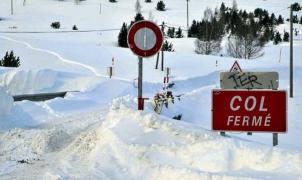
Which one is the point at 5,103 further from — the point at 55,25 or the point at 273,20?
the point at 273,20

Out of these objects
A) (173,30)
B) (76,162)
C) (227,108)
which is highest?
(173,30)

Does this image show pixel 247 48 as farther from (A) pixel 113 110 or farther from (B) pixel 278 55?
(A) pixel 113 110

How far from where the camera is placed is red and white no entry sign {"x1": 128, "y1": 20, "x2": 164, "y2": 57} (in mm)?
9289

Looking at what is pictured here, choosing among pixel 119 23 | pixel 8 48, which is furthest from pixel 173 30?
pixel 8 48

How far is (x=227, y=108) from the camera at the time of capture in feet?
25.5

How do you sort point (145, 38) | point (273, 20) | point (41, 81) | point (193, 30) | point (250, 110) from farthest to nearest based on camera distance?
point (273, 20)
point (193, 30)
point (41, 81)
point (145, 38)
point (250, 110)

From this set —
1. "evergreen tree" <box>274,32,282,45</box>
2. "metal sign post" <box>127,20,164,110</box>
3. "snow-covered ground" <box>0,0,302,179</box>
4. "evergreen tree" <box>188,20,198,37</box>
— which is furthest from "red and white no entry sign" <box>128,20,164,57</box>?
"evergreen tree" <box>274,32,282,45</box>

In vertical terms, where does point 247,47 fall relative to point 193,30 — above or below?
below

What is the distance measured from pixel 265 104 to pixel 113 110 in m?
3.49

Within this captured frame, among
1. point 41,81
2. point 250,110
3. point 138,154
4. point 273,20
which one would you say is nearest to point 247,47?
point 273,20

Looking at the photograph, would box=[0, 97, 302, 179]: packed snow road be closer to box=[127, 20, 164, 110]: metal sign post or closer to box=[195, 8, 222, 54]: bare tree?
box=[127, 20, 164, 110]: metal sign post

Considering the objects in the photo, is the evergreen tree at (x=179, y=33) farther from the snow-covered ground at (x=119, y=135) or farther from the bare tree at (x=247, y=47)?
the snow-covered ground at (x=119, y=135)

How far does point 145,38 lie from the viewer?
30.7 feet

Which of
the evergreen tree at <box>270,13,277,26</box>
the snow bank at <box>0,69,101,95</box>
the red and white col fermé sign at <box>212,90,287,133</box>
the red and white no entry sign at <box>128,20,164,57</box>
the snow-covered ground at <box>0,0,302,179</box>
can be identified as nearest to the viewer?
the snow-covered ground at <box>0,0,302,179</box>
